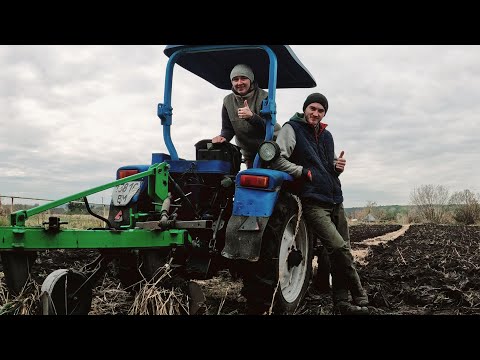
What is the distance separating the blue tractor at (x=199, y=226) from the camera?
2.97m

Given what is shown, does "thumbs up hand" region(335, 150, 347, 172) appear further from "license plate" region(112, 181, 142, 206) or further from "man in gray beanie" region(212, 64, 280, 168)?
"license plate" region(112, 181, 142, 206)

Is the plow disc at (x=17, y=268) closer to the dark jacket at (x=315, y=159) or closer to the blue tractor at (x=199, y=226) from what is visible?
the blue tractor at (x=199, y=226)

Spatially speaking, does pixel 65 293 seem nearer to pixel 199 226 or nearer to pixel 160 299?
pixel 160 299

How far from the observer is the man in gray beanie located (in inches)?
179

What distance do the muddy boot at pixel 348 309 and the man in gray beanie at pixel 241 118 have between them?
1.64 meters

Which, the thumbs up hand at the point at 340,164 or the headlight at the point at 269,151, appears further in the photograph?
the thumbs up hand at the point at 340,164

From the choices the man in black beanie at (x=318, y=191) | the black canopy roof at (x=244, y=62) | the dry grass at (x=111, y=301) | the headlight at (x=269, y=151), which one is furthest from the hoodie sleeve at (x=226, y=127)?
the dry grass at (x=111, y=301)

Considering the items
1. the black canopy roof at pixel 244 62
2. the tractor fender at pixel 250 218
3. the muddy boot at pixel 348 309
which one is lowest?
the muddy boot at pixel 348 309

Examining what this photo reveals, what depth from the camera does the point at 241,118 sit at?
14.5ft

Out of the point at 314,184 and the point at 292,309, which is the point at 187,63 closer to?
the point at 314,184

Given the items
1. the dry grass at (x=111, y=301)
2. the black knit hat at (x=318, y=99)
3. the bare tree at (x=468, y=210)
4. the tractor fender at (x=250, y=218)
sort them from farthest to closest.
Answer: the bare tree at (x=468, y=210) < the black knit hat at (x=318, y=99) < the dry grass at (x=111, y=301) < the tractor fender at (x=250, y=218)

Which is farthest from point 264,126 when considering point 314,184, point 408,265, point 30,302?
point 408,265

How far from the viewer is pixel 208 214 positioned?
416 centimetres

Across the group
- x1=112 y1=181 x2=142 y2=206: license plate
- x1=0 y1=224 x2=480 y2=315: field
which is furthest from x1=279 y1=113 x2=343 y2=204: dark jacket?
x1=112 y1=181 x2=142 y2=206: license plate
